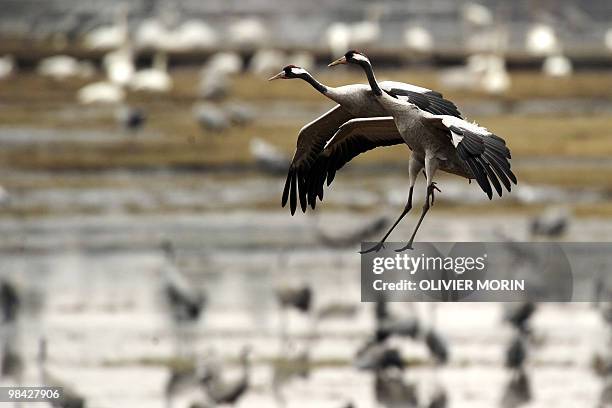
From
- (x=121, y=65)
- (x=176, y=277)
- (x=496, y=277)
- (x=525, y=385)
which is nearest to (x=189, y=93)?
(x=121, y=65)

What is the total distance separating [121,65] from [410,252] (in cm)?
3131

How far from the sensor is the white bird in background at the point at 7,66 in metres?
40.4

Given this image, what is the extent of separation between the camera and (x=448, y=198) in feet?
84.8

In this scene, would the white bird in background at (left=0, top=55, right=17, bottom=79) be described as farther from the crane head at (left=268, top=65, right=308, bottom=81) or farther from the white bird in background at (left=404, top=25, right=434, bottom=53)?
the crane head at (left=268, top=65, right=308, bottom=81)

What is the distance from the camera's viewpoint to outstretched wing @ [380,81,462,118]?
8.85m

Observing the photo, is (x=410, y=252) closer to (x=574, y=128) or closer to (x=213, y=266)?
A: (x=213, y=266)

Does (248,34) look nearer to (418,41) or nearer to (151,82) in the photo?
(418,41)

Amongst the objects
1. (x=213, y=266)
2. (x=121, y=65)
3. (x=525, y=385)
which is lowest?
(x=525, y=385)

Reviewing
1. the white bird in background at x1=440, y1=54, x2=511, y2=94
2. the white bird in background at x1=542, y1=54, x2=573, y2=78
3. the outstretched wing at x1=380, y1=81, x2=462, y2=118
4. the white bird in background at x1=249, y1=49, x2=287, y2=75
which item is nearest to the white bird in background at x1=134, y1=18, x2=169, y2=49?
the white bird in background at x1=249, y1=49, x2=287, y2=75

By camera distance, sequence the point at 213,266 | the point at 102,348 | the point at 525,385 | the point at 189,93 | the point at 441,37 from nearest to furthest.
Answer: the point at 525,385
the point at 102,348
the point at 213,266
the point at 189,93
the point at 441,37

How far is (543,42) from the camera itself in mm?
45969

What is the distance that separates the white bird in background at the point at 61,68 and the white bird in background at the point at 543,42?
11.2 m

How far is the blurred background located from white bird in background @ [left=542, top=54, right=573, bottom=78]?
0.10 metres

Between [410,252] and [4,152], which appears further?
[4,152]
